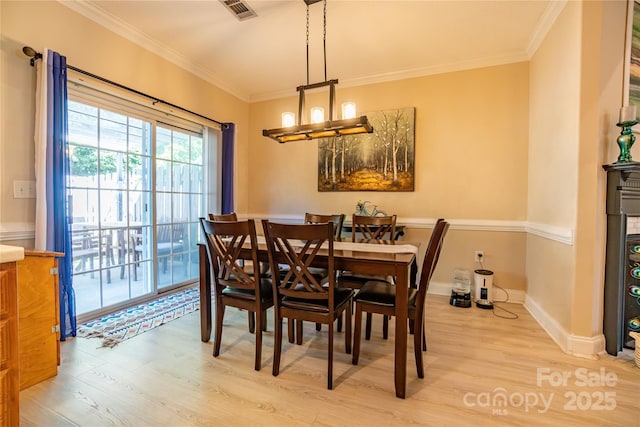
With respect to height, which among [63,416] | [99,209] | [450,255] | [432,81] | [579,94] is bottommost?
[63,416]

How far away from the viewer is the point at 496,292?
3352 millimetres

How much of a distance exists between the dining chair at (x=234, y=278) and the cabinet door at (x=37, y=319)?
97 centimetres

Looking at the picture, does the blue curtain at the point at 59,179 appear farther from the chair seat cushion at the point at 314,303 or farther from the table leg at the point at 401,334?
the table leg at the point at 401,334

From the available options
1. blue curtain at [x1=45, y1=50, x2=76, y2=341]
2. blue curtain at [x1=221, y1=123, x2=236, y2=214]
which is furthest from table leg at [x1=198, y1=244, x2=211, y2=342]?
blue curtain at [x1=221, y1=123, x2=236, y2=214]

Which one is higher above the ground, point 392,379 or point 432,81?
point 432,81

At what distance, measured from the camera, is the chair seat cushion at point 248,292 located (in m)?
2.00

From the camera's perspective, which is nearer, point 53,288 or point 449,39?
point 53,288

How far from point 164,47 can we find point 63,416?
3.36 meters

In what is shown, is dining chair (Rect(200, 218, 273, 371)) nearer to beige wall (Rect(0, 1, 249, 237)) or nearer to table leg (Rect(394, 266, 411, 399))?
table leg (Rect(394, 266, 411, 399))

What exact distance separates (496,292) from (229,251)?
3.09 metres

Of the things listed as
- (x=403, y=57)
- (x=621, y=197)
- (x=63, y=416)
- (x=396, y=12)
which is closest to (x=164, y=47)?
(x=396, y=12)

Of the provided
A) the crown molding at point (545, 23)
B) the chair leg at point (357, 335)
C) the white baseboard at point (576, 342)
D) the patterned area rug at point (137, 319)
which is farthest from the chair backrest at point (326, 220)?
the crown molding at point (545, 23)

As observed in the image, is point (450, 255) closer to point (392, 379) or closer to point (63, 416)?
point (392, 379)

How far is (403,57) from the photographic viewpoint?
3371mm
